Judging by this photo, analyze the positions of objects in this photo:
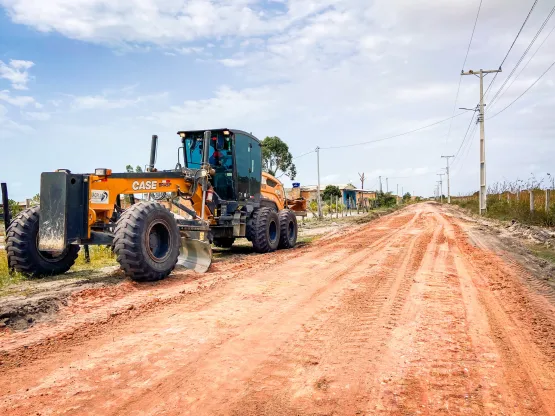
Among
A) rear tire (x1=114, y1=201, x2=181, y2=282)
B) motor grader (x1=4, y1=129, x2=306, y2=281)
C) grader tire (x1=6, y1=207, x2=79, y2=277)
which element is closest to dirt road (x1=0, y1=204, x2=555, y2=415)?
rear tire (x1=114, y1=201, x2=181, y2=282)

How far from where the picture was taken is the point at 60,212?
692cm

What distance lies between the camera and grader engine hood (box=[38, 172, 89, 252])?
6.91m

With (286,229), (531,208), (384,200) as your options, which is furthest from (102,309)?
(384,200)

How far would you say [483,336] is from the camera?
4.29 meters

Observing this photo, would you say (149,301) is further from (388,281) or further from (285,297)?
(388,281)

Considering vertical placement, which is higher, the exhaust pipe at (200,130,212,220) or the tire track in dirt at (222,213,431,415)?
the exhaust pipe at (200,130,212,220)

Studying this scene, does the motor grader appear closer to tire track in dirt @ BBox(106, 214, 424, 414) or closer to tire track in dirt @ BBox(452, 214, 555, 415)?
tire track in dirt @ BBox(106, 214, 424, 414)

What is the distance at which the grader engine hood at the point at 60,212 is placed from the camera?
6.91 metres

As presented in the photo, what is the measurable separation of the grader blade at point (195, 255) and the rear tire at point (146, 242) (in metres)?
0.94

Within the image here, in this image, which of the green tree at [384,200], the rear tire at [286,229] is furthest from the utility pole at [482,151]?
the green tree at [384,200]

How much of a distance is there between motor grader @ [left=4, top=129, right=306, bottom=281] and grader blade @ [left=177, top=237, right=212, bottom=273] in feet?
0.06

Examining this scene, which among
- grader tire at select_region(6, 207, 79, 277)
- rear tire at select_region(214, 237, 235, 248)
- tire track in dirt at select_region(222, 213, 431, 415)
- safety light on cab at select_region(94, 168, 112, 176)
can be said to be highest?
safety light on cab at select_region(94, 168, 112, 176)

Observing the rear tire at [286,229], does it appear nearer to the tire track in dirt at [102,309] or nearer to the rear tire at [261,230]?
the rear tire at [261,230]

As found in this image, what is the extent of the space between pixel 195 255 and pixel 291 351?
5.15 metres
